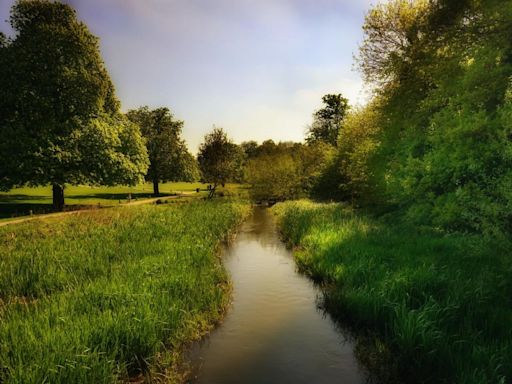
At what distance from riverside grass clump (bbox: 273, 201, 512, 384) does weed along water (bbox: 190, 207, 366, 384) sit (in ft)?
2.24

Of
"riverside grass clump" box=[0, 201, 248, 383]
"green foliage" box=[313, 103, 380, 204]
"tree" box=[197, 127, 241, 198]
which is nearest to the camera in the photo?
"riverside grass clump" box=[0, 201, 248, 383]

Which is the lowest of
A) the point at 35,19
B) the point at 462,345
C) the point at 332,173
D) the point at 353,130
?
the point at 462,345

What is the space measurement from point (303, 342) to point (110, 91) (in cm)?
3220

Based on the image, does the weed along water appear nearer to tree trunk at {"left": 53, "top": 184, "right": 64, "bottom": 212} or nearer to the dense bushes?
the dense bushes

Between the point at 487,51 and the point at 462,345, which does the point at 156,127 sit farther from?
the point at 462,345

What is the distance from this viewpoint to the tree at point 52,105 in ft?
86.5

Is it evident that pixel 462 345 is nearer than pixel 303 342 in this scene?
Yes

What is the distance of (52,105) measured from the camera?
1104 inches

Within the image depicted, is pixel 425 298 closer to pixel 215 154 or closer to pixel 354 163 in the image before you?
pixel 354 163

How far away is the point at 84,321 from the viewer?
7.07 meters

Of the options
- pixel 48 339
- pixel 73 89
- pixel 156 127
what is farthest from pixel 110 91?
pixel 48 339

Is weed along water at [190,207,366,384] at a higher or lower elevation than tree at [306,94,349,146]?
lower

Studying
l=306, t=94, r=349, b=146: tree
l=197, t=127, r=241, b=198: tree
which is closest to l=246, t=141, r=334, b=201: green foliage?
l=197, t=127, r=241, b=198: tree

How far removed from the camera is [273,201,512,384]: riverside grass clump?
264 inches
